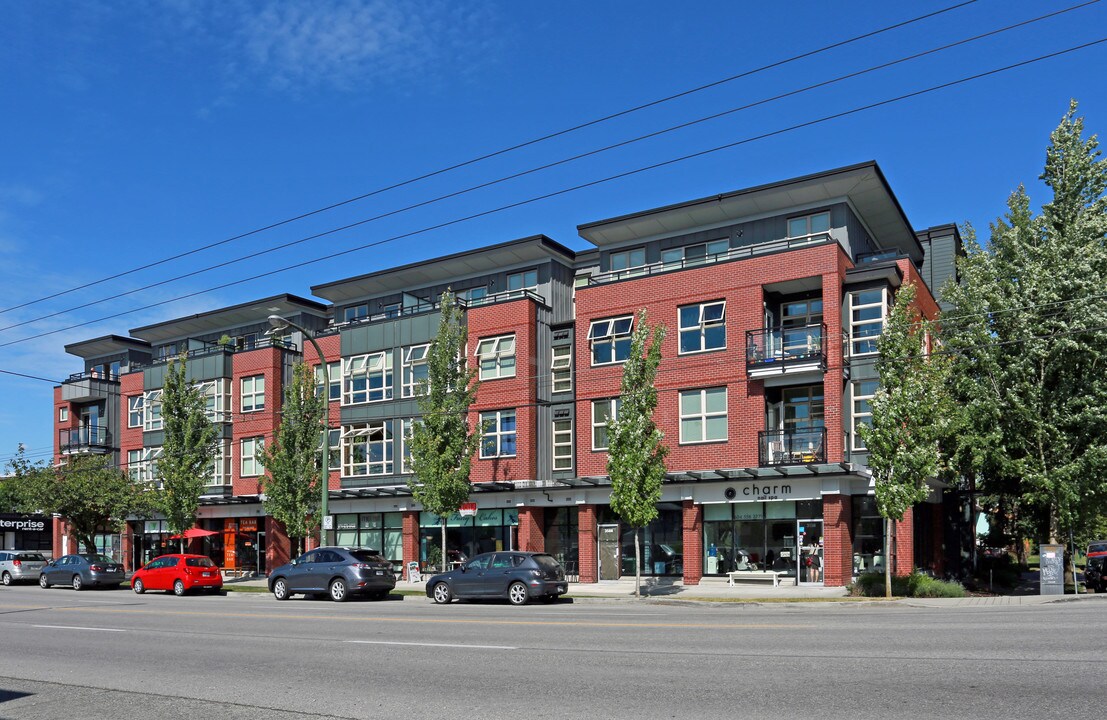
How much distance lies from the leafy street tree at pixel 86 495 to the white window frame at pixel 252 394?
6.10 m

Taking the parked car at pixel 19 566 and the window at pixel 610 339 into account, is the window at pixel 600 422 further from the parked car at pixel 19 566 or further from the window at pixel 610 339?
the parked car at pixel 19 566

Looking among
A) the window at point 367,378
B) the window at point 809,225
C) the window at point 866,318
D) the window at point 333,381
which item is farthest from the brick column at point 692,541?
the window at point 333,381

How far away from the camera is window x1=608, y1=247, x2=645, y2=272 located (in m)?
38.1

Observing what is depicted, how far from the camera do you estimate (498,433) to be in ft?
127

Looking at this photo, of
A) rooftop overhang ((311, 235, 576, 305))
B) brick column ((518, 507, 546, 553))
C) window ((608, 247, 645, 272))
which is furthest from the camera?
rooftop overhang ((311, 235, 576, 305))

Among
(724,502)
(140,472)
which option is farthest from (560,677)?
(140,472)

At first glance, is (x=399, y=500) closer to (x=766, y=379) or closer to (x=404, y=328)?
(x=404, y=328)

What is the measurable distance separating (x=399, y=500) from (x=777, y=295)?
17.8 m

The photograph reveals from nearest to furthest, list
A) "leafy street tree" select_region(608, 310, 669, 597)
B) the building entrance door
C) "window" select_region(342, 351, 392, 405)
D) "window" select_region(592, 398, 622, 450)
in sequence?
"leafy street tree" select_region(608, 310, 669, 597), the building entrance door, "window" select_region(592, 398, 622, 450), "window" select_region(342, 351, 392, 405)

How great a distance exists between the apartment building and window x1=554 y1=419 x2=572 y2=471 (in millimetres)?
83

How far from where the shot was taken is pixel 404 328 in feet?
136

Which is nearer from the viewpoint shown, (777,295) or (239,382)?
(777,295)

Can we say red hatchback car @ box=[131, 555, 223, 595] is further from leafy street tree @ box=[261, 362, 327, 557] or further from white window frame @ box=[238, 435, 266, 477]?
white window frame @ box=[238, 435, 266, 477]

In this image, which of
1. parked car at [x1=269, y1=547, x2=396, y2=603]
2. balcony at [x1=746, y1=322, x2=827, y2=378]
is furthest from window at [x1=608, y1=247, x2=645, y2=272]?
parked car at [x1=269, y1=547, x2=396, y2=603]
